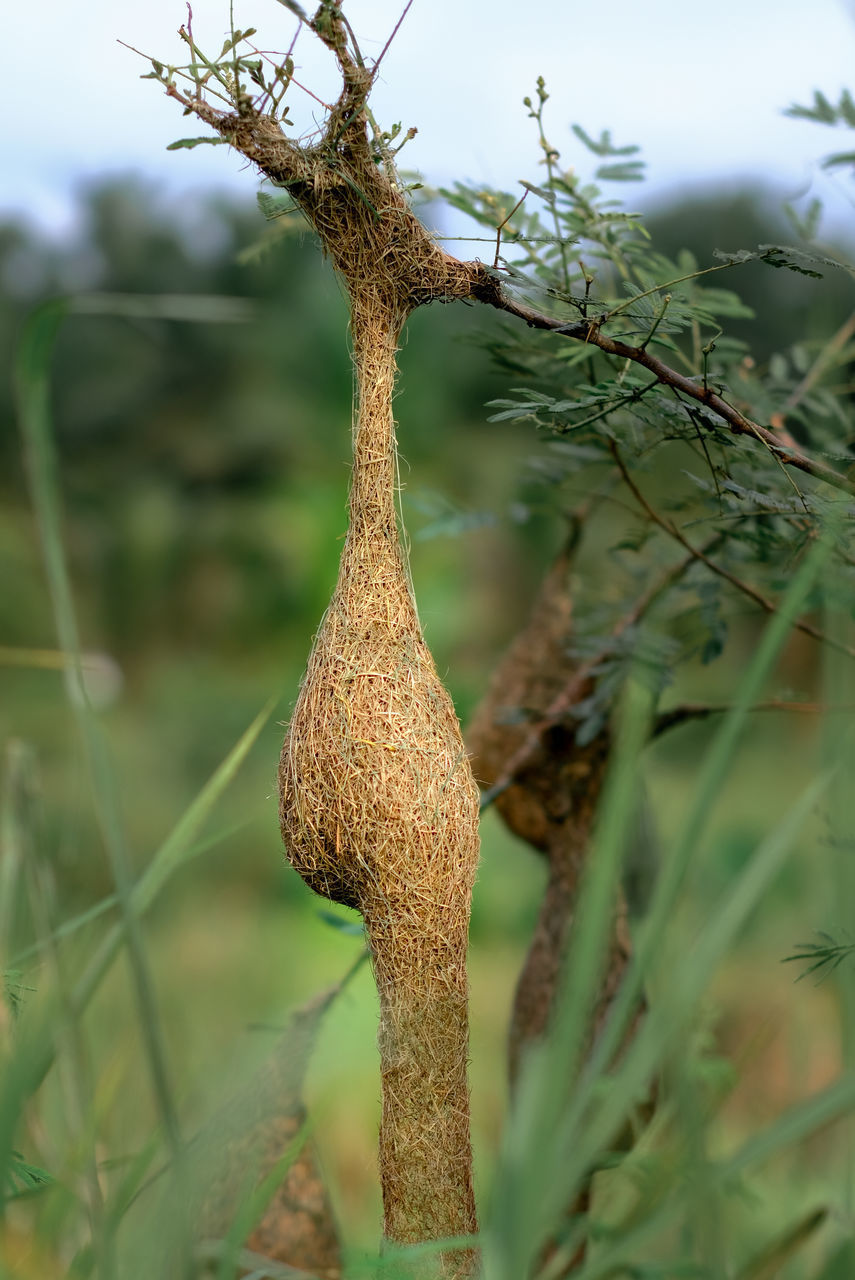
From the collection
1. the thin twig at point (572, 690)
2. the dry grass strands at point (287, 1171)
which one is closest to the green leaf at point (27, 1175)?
the dry grass strands at point (287, 1171)

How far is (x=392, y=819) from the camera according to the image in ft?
1.24

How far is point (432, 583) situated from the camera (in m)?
2.02

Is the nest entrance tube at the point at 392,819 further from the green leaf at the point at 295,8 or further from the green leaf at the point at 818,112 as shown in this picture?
the green leaf at the point at 818,112

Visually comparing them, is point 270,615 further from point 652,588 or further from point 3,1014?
point 3,1014

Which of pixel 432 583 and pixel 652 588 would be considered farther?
pixel 432 583

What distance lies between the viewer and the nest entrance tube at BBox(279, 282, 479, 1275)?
382mm

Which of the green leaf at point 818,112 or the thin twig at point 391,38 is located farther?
the green leaf at point 818,112

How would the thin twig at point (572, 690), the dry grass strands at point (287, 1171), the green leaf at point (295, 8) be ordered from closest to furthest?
the green leaf at point (295, 8)
the dry grass strands at point (287, 1171)
the thin twig at point (572, 690)

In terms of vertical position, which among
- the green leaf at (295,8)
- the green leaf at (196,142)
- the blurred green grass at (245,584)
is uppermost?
the green leaf at (295,8)

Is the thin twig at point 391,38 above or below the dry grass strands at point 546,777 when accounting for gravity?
above

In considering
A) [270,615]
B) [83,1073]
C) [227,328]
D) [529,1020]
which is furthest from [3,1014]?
[227,328]

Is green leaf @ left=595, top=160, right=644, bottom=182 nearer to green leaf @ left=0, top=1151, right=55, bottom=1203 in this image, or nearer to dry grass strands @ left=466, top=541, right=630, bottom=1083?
dry grass strands @ left=466, top=541, right=630, bottom=1083

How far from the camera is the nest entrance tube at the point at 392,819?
1.25 ft

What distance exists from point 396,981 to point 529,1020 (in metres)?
0.23
